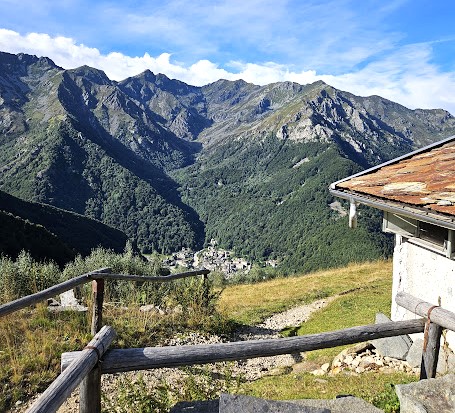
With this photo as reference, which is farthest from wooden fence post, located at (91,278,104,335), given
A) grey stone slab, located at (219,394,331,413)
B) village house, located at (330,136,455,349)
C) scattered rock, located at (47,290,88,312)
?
village house, located at (330,136,455,349)

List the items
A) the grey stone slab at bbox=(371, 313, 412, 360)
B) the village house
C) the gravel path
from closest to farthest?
the village house
the gravel path
the grey stone slab at bbox=(371, 313, 412, 360)

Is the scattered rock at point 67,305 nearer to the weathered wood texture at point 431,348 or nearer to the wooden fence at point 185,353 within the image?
the wooden fence at point 185,353

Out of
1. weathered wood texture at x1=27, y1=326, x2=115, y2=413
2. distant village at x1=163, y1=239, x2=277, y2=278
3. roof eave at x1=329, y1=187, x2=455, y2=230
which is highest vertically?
roof eave at x1=329, y1=187, x2=455, y2=230

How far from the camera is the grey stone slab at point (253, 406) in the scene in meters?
2.91

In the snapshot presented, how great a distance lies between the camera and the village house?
17.0ft

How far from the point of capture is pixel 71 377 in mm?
2598

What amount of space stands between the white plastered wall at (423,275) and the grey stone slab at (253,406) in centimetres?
386

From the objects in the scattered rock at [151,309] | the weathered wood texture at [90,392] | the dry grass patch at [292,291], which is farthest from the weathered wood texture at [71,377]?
the dry grass patch at [292,291]

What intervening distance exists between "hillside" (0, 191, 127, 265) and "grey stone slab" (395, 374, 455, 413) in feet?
118

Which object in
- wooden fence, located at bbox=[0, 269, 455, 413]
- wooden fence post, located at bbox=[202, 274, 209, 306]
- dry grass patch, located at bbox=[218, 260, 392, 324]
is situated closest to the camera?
wooden fence, located at bbox=[0, 269, 455, 413]

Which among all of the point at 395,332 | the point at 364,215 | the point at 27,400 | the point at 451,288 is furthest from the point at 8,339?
the point at 364,215

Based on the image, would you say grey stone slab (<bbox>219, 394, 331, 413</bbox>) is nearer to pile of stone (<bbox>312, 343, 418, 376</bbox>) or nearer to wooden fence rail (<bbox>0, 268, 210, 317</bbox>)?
wooden fence rail (<bbox>0, 268, 210, 317</bbox>)

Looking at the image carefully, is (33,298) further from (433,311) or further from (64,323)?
(433,311)

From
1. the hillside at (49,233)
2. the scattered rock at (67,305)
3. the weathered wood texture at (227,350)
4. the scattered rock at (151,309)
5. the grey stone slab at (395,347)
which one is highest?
the weathered wood texture at (227,350)
